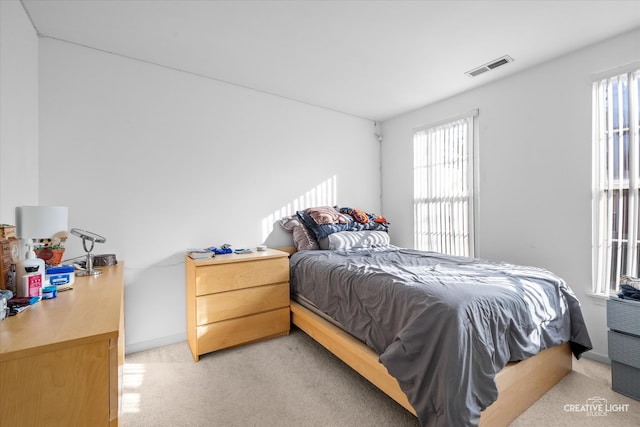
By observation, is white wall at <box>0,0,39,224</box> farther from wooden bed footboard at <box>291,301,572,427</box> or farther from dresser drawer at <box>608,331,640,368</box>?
dresser drawer at <box>608,331,640,368</box>

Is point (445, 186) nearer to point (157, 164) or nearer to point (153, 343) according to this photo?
point (157, 164)

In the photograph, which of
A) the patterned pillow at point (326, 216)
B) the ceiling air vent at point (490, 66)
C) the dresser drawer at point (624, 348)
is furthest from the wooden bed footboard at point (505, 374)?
the ceiling air vent at point (490, 66)

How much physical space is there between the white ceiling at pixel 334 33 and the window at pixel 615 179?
446mm

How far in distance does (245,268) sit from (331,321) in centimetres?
85

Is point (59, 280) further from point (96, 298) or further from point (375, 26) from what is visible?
point (375, 26)

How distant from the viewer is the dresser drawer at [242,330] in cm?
224

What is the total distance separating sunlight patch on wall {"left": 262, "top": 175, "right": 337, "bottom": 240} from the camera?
312cm

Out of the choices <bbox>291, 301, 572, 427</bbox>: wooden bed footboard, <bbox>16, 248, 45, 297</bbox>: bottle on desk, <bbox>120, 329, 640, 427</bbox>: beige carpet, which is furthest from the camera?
<bbox>120, 329, 640, 427</bbox>: beige carpet

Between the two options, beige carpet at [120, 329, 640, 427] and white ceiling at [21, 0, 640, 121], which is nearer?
beige carpet at [120, 329, 640, 427]

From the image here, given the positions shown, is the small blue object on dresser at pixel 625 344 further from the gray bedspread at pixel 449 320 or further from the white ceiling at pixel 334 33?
the white ceiling at pixel 334 33

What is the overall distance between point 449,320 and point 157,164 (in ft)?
8.38

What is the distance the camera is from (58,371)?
2.72 feet

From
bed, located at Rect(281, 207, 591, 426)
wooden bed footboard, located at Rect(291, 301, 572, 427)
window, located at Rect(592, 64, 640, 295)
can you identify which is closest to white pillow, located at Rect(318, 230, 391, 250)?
bed, located at Rect(281, 207, 591, 426)

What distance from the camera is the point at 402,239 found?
3.94m
